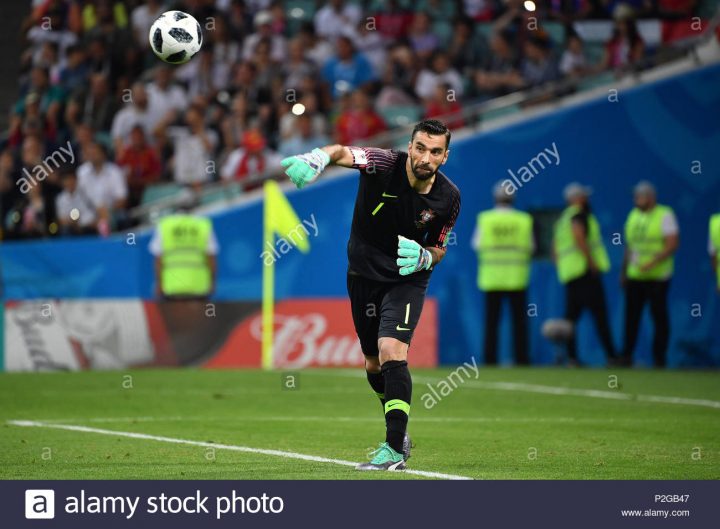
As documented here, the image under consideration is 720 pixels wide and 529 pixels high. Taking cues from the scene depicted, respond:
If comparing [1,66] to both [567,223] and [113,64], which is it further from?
[567,223]

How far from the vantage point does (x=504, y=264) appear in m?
20.7

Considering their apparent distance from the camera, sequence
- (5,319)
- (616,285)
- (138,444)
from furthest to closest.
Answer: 1. (616,285)
2. (5,319)
3. (138,444)

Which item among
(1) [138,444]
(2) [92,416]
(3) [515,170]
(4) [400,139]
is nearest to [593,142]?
(3) [515,170]

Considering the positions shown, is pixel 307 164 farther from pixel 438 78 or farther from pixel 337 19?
pixel 337 19

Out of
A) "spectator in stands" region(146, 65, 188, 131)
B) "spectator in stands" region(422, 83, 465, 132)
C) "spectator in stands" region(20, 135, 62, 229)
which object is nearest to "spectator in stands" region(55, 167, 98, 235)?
"spectator in stands" region(20, 135, 62, 229)

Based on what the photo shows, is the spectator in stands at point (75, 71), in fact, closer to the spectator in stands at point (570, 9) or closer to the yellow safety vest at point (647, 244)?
the spectator in stands at point (570, 9)

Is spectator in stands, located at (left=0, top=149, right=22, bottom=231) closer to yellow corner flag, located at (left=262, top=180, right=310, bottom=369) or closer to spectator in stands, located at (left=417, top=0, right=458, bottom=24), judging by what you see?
yellow corner flag, located at (left=262, top=180, right=310, bottom=369)

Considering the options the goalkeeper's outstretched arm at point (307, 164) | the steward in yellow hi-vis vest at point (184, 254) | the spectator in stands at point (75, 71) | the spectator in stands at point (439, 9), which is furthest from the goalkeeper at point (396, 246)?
the spectator in stands at point (75, 71)

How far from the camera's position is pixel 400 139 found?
20969 mm

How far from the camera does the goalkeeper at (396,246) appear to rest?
30.7 ft

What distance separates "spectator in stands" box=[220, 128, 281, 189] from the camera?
72.9 ft

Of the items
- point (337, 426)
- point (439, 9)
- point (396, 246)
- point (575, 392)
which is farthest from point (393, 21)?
point (396, 246)

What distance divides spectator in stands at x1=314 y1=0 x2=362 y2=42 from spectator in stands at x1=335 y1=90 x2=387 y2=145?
2367 millimetres
